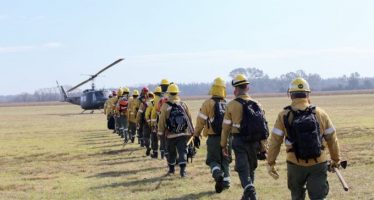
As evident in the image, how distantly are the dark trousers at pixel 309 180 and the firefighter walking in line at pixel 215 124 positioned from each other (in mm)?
2982

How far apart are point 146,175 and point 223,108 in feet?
11.4

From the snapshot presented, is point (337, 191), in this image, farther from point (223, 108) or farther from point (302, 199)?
point (302, 199)

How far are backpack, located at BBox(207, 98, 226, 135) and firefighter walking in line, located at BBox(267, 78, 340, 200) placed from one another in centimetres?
298

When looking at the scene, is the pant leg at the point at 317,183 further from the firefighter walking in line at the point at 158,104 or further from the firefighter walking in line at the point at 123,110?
the firefighter walking in line at the point at 123,110

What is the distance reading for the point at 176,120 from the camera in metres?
12.1

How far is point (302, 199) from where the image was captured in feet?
24.1

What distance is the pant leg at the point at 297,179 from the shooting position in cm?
720

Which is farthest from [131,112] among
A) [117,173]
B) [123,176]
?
[123,176]

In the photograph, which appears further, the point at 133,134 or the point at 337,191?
the point at 133,134

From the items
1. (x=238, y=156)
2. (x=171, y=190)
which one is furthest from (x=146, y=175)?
(x=238, y=156)

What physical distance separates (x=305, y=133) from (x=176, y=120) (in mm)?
5517

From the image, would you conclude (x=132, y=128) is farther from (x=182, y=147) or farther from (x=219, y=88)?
(x=219, y=88)

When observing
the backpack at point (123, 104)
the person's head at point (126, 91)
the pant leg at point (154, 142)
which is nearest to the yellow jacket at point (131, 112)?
the backpack at point (123, 104)

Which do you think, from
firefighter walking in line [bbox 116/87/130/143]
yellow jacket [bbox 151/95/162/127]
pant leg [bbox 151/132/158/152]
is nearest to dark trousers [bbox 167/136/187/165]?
yellow jacket [bbox 151/95/162/127]
